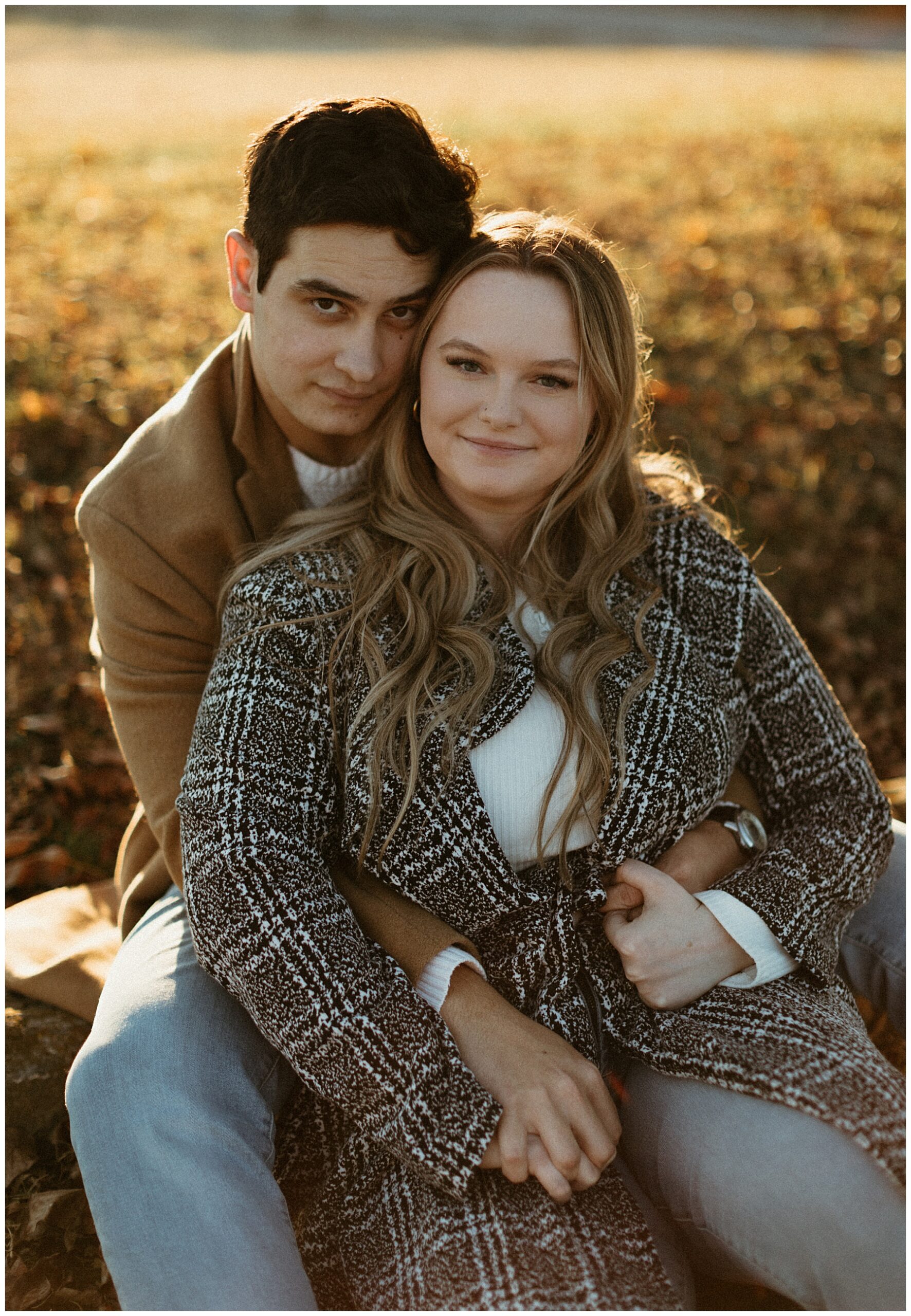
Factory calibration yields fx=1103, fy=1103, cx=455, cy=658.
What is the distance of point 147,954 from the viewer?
246cm

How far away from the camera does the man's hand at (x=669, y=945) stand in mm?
2221

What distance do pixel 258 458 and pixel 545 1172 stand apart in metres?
1.73

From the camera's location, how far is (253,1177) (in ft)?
6.68

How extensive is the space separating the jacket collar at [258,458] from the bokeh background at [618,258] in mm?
727

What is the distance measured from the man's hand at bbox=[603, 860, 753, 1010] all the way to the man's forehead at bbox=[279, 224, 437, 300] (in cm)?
139

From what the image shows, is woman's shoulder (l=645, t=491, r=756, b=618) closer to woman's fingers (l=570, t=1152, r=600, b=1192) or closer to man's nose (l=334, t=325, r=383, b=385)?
man's nose (l=334, t=325, r=383, b=385)

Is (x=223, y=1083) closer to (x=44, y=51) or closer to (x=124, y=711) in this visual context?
(x=124, y=711)

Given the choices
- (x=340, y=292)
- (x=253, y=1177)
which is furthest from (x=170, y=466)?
(x=253, y=1177)

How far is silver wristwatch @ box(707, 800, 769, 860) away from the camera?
2516 millimetres

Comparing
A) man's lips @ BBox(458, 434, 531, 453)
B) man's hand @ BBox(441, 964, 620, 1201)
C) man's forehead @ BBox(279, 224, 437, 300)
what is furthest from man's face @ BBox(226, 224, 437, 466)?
man's hand @ BBox(441, 964, 620, 1201)

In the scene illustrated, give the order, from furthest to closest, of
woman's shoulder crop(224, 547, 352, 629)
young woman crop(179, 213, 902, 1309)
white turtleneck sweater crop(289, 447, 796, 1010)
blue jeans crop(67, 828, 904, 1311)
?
woman's shoulder crop(224, 547, 352, 629) → white turtleneck sweater crop(289, 447, 796, 1010) → young woman crop(179, 213, 902, 1309) → blue jeans crop(67, 828, 904, 1311)

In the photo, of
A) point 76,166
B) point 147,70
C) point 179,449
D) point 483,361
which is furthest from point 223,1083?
point 147,70

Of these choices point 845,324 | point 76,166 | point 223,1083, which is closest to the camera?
point 223,1083

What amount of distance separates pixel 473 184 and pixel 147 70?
1079cm
